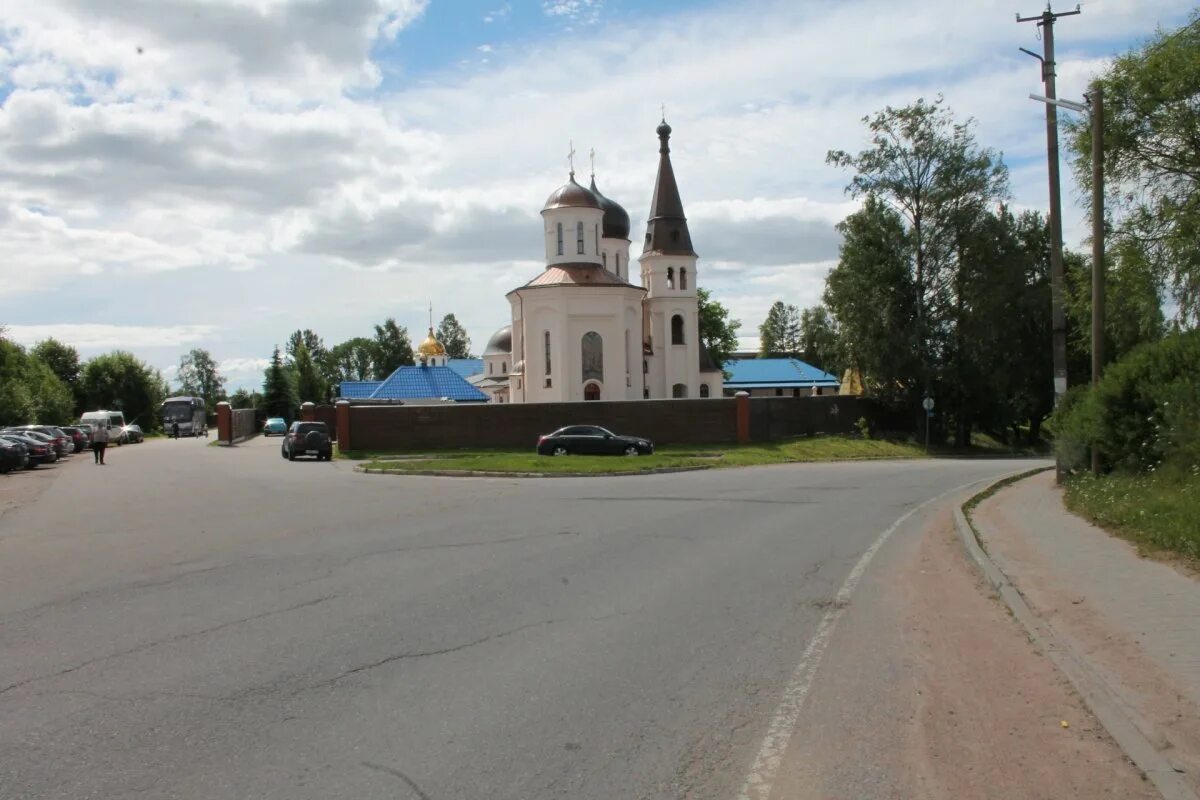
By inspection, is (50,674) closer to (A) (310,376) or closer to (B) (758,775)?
(B) (758,775)

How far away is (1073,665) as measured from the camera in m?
7.38

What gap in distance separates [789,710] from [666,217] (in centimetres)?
6237

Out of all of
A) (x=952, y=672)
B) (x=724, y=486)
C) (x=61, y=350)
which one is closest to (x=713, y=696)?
(x=952, y=672)

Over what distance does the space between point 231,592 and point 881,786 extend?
7.21m

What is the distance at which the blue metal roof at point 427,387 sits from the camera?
65.3 meters

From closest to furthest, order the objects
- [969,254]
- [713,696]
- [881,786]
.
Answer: [881,786], [713,696], [969,254]

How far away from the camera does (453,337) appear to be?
500 ft

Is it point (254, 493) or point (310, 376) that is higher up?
point (310, 376)

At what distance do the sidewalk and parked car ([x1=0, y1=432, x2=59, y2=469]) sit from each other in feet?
111

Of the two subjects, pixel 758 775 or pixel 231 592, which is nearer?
pixel 758 775

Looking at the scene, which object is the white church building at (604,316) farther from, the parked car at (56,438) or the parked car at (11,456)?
the parked car at (11,456)

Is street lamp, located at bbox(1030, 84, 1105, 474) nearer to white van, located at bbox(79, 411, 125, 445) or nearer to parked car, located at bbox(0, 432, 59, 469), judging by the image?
parked car, located at bbox(0, 432, 59, 469)

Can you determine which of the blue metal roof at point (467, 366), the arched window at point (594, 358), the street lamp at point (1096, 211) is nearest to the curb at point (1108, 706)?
the street lamp at point (1096, 211)

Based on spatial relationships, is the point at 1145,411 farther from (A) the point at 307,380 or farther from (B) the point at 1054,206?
(A) the point at 307,380
